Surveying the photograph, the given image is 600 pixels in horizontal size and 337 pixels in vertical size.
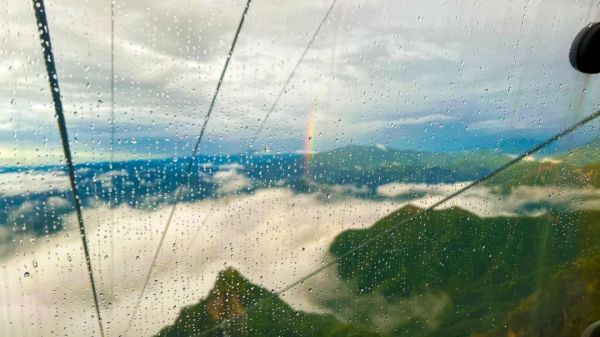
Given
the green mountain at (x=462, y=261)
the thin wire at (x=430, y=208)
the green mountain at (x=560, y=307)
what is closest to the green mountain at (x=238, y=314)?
the thin wire at (x=430, y=208)

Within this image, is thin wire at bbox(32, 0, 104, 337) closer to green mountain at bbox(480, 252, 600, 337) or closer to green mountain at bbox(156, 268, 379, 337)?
green mountain at bbox(156, 268, 379, 337)

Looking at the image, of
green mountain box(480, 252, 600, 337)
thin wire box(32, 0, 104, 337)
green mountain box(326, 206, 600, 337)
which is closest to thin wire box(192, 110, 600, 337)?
green mountain box(326, 206, 600, 337)

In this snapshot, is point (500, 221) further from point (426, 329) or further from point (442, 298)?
point (426, 329)

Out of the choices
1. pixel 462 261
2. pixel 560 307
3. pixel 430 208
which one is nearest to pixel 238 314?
pixel 430 208

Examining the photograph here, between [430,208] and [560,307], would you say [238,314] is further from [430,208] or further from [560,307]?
[560,307]

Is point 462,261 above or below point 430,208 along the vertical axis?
below

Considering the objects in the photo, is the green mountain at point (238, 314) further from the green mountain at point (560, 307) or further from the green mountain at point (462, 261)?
the green mountain at point (560, 307)
